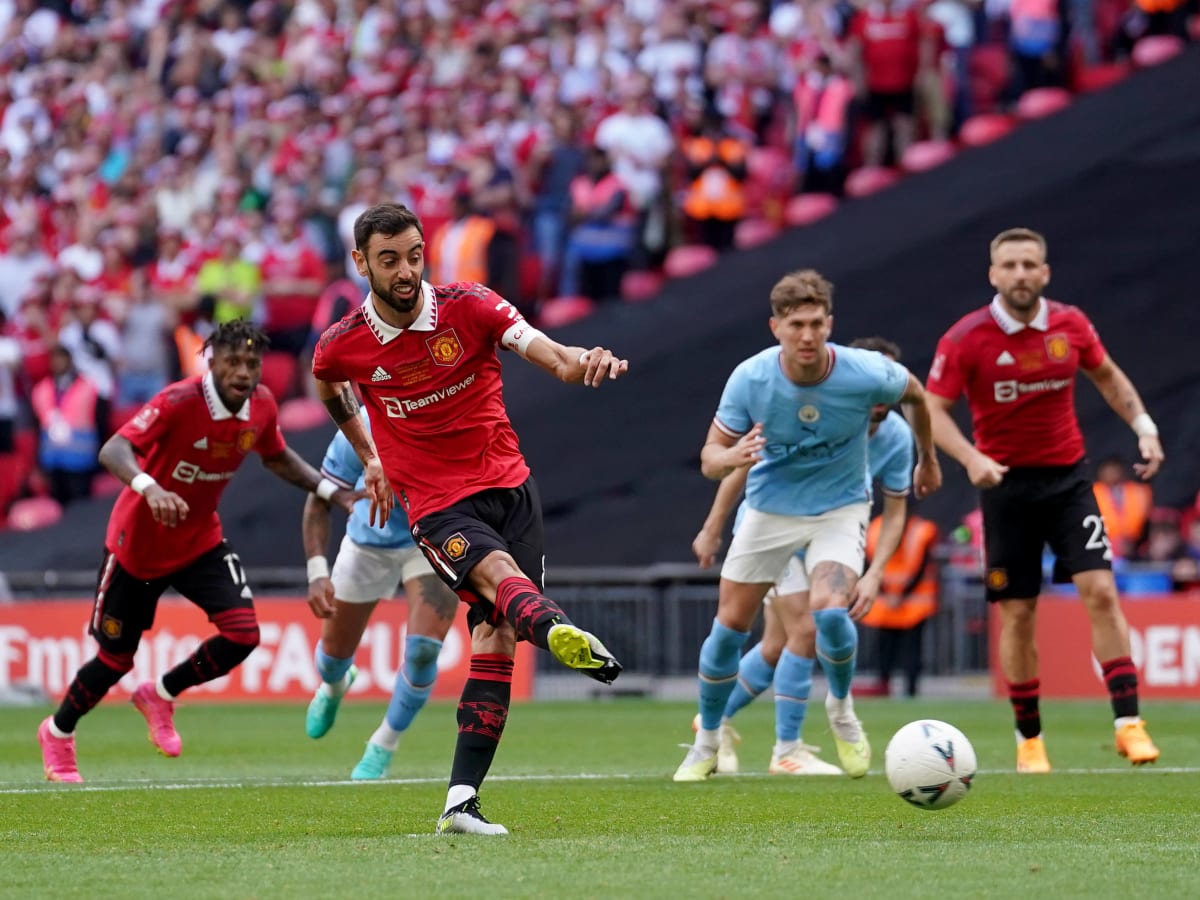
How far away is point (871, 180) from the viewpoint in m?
21.8

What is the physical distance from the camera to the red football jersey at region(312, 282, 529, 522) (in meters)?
7.93

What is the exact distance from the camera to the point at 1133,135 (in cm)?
2091

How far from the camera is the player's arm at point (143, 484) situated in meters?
10.1

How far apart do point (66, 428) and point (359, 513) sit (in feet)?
42.6

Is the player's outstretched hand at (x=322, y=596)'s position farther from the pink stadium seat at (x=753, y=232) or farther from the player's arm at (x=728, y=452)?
the pink stadium seat at (x=753, y=232)

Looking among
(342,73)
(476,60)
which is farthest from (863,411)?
(342,73)

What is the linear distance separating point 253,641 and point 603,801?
276 centimetres

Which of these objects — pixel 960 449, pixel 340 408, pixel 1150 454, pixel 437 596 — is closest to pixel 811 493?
pixel 960 449

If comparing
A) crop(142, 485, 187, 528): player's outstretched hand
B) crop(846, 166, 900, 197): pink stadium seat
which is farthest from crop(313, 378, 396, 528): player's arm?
crop(846, 166, 900, 197): pink stadium seat

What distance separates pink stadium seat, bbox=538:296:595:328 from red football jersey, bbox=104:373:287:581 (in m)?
10.9

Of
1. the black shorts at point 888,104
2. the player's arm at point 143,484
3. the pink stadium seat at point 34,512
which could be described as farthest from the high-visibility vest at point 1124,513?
the pink stadium seat at point 34,512

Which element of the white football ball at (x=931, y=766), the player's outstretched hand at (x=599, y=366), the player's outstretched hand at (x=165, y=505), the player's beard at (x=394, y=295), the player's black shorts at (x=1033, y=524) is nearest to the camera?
the player's outstretched hand at (x=599, y=366)

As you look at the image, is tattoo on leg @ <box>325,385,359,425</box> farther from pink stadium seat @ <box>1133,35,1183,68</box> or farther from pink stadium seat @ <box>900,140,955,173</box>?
pink stadium seat @ <box>1133,35,1183,68</box>

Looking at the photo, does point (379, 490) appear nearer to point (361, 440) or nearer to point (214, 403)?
point (361, 440)
